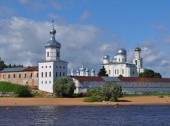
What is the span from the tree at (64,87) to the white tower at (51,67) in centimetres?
1044

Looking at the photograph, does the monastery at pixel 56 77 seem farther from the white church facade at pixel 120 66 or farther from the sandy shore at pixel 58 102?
the white church facade at pixel 120 66

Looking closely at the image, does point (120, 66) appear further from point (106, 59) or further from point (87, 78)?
point (87, 78)

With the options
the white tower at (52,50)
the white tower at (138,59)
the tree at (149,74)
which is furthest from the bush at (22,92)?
the white tower at (138,59)

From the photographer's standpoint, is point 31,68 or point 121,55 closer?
point 31,68

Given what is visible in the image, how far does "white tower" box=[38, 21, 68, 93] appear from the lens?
4313 inches

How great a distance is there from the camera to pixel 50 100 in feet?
306

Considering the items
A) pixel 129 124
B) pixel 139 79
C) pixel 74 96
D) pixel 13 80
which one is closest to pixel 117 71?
pixel 139 79

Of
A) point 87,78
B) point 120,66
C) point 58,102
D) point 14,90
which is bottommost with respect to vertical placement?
point 58,102

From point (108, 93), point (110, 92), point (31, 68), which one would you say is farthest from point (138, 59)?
point (110, 92)

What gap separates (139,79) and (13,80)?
2920cm

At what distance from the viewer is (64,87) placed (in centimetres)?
9756

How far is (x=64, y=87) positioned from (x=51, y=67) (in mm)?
13098

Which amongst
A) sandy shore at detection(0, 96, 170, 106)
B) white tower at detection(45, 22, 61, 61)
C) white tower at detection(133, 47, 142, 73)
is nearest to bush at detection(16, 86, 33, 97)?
sandy shore at detection(0, 96, 170, 106)

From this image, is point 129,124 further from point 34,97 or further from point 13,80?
point 13,80
